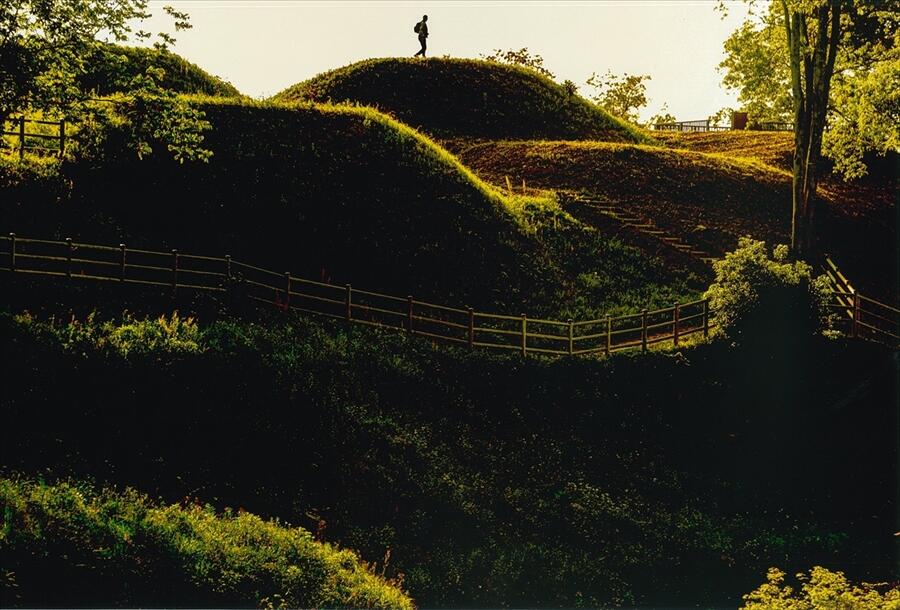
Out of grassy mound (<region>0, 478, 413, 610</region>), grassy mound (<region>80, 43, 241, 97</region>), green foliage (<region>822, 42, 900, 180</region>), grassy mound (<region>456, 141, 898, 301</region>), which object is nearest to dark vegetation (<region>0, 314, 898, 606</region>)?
grassy mound (<region>0, 478, 413, 610</region>)

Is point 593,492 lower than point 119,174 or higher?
lower

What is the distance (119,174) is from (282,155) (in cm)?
599

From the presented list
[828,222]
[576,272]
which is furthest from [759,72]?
[576,272]

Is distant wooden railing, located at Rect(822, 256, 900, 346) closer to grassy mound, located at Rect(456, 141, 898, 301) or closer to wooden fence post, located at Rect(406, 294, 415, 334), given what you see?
grassy mound, located at Rect(456, 141, 898, 301)

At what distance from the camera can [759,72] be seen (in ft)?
210

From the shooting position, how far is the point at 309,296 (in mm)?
24406

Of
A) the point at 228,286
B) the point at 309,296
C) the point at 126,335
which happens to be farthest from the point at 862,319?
the point at 126,335

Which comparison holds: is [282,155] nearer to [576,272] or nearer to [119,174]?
[119,174]

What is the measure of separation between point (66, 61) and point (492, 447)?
14944 millimetres

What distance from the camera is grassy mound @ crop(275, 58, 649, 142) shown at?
55500 millimetres

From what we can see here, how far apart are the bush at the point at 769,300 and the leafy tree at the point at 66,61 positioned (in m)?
16.2

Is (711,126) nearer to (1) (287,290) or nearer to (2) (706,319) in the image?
(2) (706,319)

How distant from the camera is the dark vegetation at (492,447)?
61.6 ft

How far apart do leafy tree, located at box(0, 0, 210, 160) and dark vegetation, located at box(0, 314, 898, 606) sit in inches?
246
